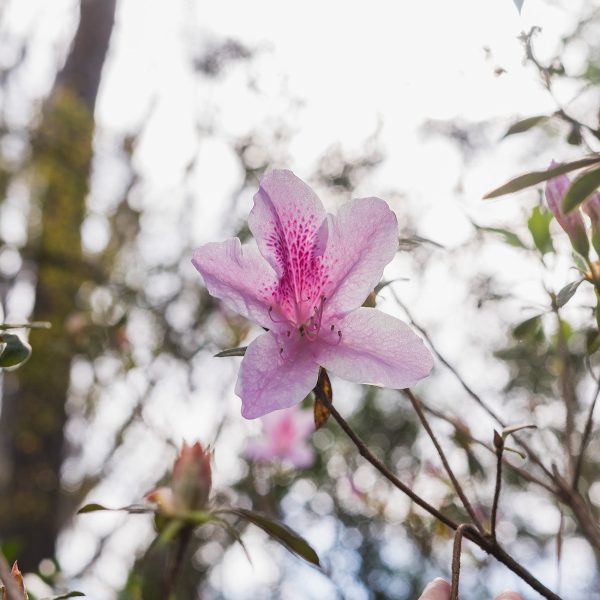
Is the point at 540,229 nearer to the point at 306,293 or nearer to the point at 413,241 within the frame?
the point at 413,241

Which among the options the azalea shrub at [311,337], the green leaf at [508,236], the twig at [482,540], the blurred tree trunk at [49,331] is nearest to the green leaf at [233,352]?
the azalea shrub at [311,337]

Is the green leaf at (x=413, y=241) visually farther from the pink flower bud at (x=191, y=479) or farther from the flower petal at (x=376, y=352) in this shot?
the pink flower bud at (x=191, y=479)

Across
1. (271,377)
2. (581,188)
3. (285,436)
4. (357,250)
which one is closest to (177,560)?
(271,377)

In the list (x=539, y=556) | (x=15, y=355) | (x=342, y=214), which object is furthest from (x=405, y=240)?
(x=539, y=556)

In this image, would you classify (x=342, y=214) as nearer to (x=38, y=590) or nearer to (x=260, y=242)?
(x=260, y=242)

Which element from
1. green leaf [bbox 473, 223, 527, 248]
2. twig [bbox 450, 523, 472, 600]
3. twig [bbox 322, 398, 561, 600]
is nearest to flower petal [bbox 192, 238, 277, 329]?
twig [bbox 322, 398, 561, 600]

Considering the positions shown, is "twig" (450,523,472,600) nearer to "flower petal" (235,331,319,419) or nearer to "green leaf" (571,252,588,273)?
"flower petal" (235,331,319,419)
